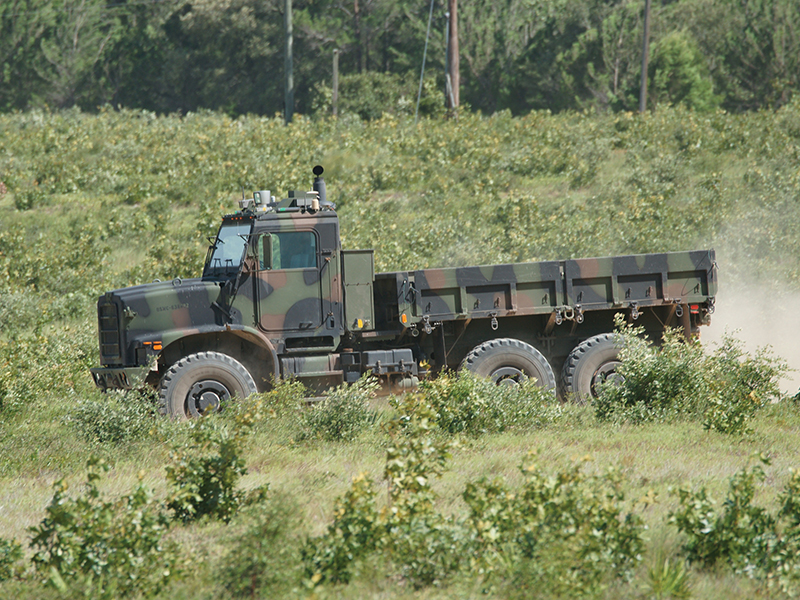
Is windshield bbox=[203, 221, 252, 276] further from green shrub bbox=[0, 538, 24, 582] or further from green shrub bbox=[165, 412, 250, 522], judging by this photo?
green shrub bbox=[0, 538, 24, 582]

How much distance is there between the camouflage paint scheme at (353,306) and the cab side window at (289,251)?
0.12 ft

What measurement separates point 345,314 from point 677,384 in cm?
371

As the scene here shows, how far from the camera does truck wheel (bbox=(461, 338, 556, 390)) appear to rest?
9.88 meters

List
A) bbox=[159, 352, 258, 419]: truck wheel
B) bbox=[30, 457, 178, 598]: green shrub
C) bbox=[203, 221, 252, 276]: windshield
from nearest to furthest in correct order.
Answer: bbox=[30, 457, 178, 598]: green shrub → bbox=[159, 352, 258, 419]: truck wheel → bbox=[203, 221, 252, 276]: windshield

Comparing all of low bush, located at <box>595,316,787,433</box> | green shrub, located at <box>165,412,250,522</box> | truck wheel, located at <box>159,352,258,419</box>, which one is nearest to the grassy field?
green shrub, located at <box>165,412,250,522</box>

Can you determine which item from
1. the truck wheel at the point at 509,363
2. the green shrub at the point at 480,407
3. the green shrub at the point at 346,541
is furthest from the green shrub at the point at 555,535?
the truck wheel at the point at 509,363

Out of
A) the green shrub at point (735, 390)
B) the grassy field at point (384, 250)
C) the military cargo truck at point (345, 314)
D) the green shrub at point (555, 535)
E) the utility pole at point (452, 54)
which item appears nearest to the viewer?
the green shrub at point (555, 535)

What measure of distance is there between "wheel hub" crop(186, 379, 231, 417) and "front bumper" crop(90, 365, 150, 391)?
53cm

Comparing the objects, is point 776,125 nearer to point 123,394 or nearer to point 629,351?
point 629,351

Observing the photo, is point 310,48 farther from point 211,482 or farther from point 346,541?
point 346,541

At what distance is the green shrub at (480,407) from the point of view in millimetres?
8117

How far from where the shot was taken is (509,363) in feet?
32.8

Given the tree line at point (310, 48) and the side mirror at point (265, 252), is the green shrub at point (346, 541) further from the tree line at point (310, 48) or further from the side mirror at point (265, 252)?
the tree line at point (310, 48)

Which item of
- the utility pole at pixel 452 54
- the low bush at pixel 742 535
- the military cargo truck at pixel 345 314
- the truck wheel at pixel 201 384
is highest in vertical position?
the utility pole at pixel 452 54
